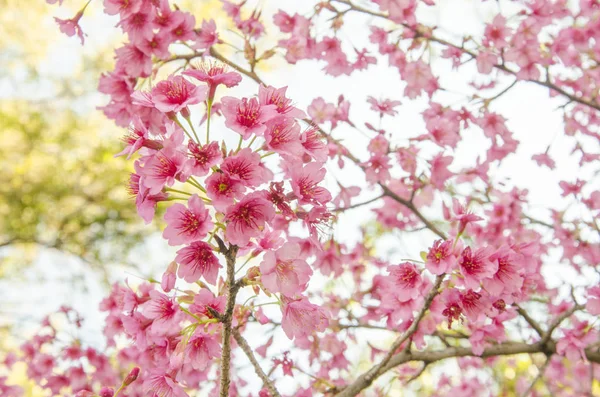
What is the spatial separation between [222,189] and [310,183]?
0.24 metres

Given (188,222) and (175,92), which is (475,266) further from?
(175,92)

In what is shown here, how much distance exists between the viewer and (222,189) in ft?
3.71

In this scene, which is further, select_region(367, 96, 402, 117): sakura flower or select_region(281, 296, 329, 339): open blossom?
select_region(367, 96, 402, 117): sakura flower

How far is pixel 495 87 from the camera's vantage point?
3.55 metres

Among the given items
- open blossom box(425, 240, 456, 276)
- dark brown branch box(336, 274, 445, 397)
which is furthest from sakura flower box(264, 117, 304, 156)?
dark brown branch box(336, 274, 445, 397)

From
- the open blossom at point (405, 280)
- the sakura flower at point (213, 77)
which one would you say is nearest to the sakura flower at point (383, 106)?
the open blossom at point (405, 280)

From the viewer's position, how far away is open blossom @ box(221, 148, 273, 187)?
1118 mm

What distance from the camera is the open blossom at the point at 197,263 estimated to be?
1.25 metres

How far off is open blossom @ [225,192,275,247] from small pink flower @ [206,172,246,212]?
0.07 ft

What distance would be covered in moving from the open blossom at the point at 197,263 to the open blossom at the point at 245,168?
22 cm

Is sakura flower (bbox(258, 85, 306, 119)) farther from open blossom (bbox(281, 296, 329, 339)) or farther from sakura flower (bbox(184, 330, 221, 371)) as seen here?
sakura flower (bbox(184, 330, 221, 371))

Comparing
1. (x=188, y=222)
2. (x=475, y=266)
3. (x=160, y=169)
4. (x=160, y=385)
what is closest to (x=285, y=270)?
(x=188, y=222)

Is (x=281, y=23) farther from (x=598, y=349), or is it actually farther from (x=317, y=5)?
(x=598, y=349)

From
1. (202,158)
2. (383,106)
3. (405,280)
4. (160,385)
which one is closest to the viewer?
(202,158)
